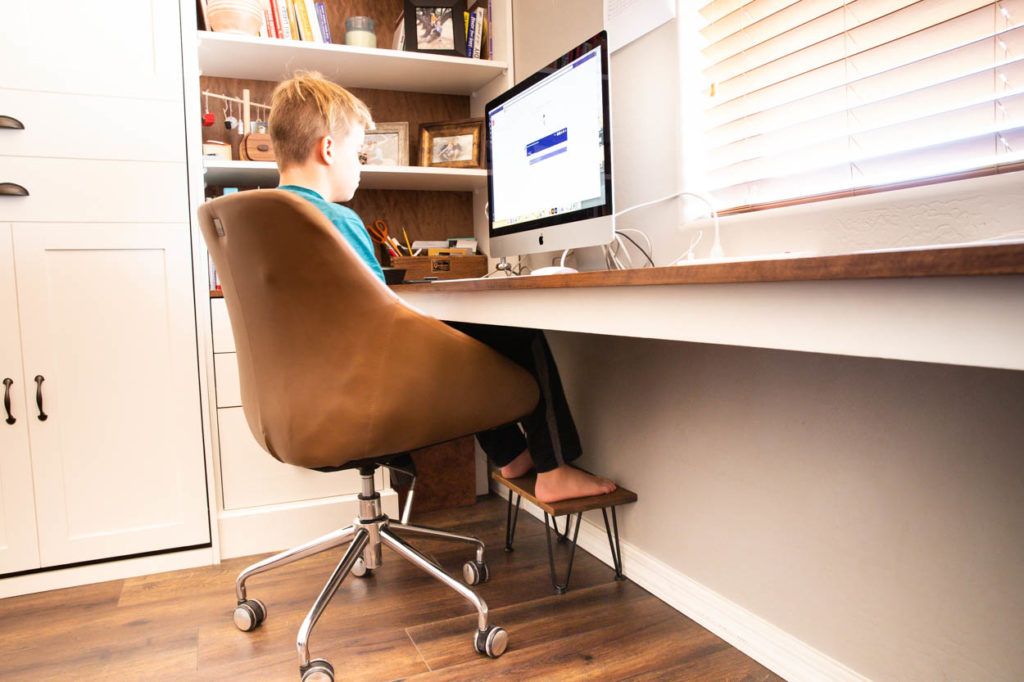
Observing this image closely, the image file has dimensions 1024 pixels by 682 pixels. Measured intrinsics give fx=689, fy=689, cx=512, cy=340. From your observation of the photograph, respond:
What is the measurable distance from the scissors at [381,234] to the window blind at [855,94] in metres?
A: 1.21

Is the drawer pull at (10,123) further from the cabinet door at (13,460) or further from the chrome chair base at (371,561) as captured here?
the chrome chair base at (371,561)

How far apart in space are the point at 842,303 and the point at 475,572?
1259 mm

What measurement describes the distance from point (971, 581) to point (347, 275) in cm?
103

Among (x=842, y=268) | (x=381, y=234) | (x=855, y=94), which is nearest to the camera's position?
(x=842, y=268)

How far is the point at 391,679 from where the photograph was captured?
1.25 meters

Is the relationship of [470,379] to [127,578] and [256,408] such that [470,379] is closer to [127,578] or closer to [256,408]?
[256,408]

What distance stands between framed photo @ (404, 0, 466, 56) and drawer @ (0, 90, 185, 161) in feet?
2.72

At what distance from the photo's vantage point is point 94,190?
5.75 ft

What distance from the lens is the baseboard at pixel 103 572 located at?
172 centimetres

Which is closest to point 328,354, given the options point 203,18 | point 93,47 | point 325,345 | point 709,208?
point 325,345

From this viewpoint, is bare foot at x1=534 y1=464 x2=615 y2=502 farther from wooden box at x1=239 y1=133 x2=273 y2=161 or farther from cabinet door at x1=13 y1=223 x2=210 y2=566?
wooden box at x1=239 y1=133 x2=273 y2=161

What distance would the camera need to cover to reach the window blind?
925 mm

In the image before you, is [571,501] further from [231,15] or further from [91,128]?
[231,15]

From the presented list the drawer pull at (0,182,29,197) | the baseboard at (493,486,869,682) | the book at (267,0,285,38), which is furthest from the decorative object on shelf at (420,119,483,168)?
the baseboard at (493,486,869,682)
